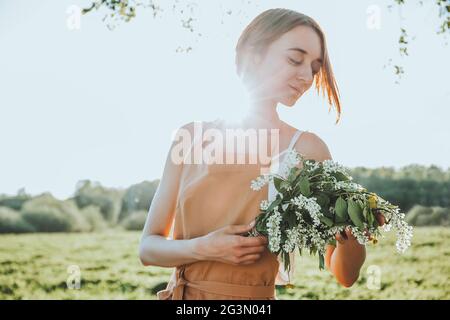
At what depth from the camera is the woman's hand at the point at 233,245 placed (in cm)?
119

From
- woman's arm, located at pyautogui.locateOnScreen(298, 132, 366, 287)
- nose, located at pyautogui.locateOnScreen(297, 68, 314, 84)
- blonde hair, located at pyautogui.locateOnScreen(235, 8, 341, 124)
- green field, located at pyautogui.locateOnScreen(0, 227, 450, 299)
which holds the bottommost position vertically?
green field, located at pyautogui.locateOnScreen(0, 227, 450, 299)

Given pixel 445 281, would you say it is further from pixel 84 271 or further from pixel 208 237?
pixel 208 237

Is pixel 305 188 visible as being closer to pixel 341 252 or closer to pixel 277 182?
pixel 277 182

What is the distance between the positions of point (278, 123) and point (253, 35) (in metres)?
0.26

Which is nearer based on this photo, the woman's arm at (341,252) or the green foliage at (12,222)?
the woman's arm at (341,252)

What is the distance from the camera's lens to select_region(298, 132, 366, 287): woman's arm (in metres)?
1.34

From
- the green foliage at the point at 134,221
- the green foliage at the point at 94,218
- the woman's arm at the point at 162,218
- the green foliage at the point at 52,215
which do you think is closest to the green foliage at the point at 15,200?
the green foliage at the point at 52,215

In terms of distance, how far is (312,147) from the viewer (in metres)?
1.40

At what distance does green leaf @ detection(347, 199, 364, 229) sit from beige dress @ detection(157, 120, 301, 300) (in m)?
0.23

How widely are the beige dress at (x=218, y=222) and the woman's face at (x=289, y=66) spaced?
180 millimetres

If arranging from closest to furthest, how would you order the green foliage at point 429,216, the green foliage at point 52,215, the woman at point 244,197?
the woman at point 244,197, the green foliage at point 52,215, the green foliage at point 429,216

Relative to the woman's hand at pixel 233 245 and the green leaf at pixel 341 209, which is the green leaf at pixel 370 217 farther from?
the woman's hand at pixel 233 245

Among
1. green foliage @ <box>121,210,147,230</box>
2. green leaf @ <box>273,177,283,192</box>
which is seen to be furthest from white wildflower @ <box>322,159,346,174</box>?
green foliage @ <box>121,210,147,230</box>

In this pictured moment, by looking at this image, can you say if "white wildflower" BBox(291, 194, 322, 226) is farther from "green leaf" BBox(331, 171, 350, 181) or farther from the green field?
Result: the green field
